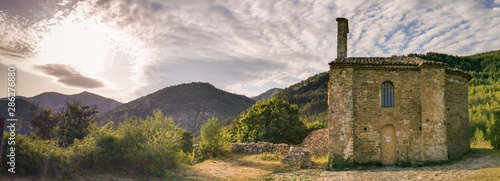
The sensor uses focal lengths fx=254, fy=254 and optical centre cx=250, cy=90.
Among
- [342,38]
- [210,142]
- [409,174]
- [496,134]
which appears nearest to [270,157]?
[210,142]

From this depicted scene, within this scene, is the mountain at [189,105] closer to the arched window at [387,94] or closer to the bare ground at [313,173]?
the bare ground at [313,173]

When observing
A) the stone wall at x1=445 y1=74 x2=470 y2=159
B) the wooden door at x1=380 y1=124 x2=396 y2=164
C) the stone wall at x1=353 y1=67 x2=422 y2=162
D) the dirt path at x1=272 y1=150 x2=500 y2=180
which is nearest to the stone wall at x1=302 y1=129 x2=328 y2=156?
the stone wall at x1=353 y1=67 x2=422 y2=162

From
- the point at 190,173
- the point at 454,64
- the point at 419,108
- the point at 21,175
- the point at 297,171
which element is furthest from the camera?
the point at 454,64

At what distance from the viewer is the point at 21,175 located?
6777 mm

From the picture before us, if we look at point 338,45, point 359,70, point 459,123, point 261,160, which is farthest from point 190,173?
point 459,123

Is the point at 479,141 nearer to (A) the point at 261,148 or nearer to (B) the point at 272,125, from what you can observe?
(B) the point at 272,125

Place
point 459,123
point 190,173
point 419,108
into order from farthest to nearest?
point 459,123
point 419,108
point 190,173

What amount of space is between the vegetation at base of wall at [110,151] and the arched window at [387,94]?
11.6m

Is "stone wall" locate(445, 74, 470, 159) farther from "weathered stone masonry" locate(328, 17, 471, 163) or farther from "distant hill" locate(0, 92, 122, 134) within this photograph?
"distant hill" locate(0, 92, 122, 134)

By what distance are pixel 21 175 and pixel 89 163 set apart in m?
→ 2.01

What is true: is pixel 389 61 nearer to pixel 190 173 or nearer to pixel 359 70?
pixel 359 70

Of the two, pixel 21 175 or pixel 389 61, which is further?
pixel 389 61

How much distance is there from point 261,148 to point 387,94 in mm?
Result: 9894

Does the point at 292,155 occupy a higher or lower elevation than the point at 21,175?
lower
